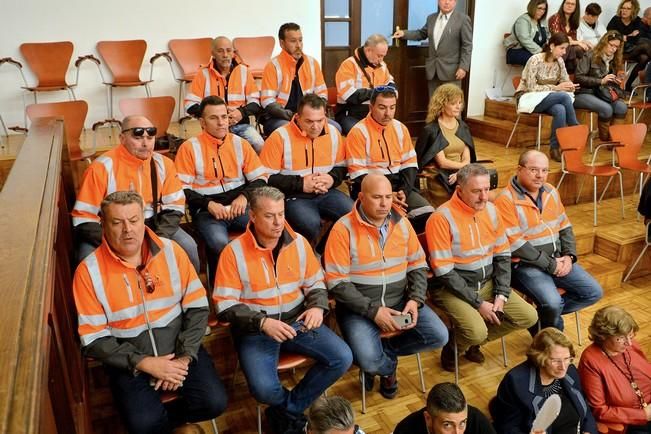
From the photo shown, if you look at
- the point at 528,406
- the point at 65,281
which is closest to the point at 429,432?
the point at 528,406

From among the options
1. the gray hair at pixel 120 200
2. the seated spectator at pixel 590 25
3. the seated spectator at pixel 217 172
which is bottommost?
the seated spectator at pixel 217 172

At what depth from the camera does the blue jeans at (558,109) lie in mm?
5348

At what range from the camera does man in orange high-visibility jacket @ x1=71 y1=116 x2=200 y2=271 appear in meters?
2.92

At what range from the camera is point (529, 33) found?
6.22 meters

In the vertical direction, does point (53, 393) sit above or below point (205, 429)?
above

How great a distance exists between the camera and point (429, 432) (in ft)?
7.21

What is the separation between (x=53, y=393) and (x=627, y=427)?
2546 mm

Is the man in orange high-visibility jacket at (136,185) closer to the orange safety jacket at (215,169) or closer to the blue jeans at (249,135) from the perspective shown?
the orange safety jacket at (215,169)

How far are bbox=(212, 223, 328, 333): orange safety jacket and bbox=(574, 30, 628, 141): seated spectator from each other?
13.8 feet

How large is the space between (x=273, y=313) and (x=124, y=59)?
359 cm

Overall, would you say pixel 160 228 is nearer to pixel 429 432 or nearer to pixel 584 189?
pixel 429 432

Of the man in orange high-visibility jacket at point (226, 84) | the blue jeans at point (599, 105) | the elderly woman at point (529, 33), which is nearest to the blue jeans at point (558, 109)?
the blue jeans at point (599, 105)

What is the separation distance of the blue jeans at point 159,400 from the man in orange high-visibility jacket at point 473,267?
4.36 feet

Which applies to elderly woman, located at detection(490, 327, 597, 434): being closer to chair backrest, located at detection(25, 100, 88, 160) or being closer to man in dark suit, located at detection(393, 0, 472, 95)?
chair backrest, located at detection(25, 100, 88, 160)
